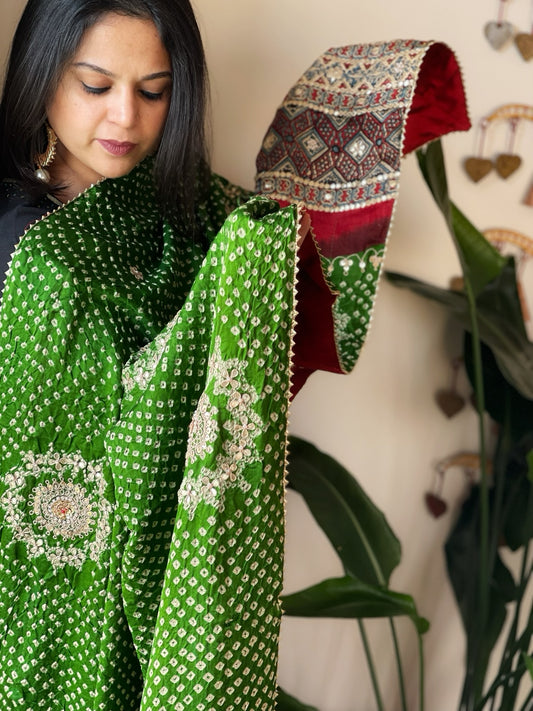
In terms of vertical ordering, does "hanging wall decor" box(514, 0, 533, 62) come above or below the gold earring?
above

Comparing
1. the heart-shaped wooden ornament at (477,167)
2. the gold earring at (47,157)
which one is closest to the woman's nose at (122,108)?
the gold earring at (47,157)

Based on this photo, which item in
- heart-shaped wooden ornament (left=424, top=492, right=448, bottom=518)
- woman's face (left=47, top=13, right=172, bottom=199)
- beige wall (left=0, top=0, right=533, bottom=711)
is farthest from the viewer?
heart-shaped wooden ornament (left=424, top=492, right=448, bottom=518)

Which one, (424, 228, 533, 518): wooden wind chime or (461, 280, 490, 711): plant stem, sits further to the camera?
(424, 228, 533, 518): wooden wind chime

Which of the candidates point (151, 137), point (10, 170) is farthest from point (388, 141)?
point (10, 170)

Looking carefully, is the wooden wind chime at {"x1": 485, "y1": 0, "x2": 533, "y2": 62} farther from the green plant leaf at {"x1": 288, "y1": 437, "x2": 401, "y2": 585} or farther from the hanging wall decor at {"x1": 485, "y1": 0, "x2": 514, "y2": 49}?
the green plant leaf at {"x1": 288, "y1": 437, "x2": 401, "y2": 585}

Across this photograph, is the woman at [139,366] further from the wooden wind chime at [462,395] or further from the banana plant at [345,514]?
the wooden wind chime at [462,395]

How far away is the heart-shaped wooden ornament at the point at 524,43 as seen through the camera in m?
1.35

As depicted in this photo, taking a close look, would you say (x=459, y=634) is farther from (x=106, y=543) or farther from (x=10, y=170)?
(x=10, y=170)

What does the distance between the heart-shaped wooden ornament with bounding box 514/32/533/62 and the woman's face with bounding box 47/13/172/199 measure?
732mm

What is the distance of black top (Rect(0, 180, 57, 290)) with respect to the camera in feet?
2.83

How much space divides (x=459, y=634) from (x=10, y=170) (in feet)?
4.20

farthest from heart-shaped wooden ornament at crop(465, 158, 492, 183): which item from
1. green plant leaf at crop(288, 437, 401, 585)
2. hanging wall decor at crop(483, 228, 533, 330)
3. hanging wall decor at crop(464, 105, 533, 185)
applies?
green plant leaf at crop(288, 437, 401, 585)

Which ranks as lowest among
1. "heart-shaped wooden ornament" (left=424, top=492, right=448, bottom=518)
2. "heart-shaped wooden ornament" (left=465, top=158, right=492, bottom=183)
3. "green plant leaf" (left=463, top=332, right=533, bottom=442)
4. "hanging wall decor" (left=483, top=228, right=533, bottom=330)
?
"heart-shaped wooden ornament" (left=424, top=492, right=448, bottom=518)

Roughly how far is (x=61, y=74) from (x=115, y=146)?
9cm
